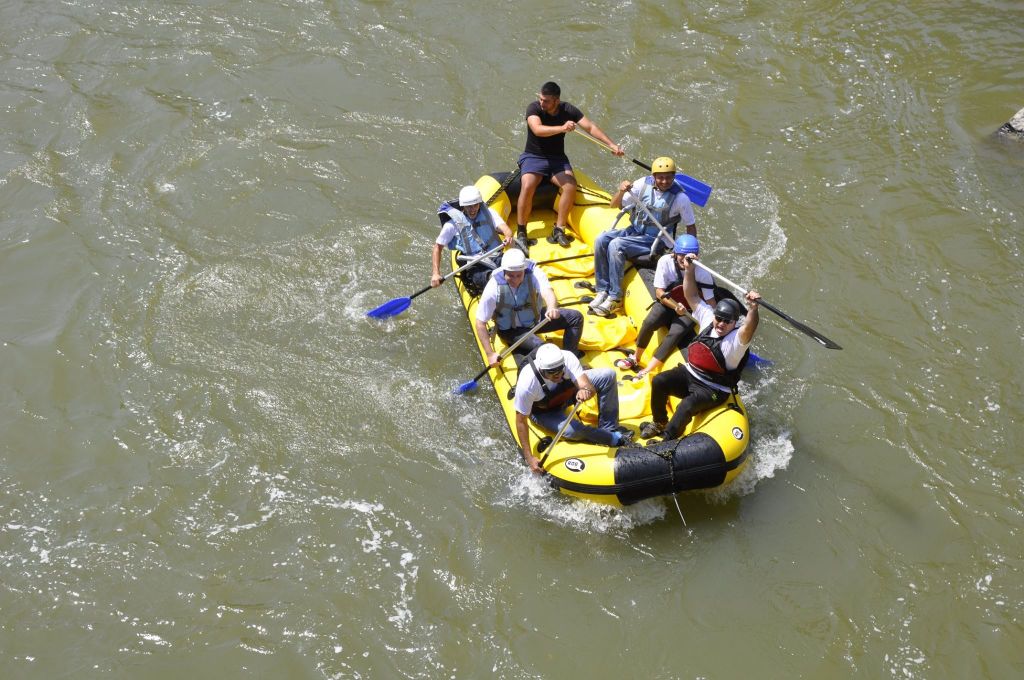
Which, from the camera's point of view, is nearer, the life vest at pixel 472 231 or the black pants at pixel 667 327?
the black pants at pixel 667 327

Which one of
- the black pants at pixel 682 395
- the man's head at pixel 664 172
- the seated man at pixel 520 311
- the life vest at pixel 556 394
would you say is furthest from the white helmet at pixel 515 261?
the man's head at pixel 664 172

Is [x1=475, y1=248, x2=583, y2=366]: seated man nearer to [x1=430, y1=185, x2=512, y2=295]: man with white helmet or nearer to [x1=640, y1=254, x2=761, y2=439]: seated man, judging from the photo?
[x1=430, y1=185, x2=512, y2=295]: man with white helmet

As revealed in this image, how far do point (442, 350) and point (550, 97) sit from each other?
2.50m

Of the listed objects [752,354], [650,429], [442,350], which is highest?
[650,429]

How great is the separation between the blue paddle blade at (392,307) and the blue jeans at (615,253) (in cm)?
178

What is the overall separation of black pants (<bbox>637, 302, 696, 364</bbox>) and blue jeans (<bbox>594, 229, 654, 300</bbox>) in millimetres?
584

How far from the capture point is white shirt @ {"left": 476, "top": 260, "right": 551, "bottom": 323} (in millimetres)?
7043

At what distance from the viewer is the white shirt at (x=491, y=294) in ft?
23.1

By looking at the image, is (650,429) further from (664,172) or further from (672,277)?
(664,172)

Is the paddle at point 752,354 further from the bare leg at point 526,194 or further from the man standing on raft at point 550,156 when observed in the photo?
the bare leg at point 526,194

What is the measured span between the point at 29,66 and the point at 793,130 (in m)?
10.0

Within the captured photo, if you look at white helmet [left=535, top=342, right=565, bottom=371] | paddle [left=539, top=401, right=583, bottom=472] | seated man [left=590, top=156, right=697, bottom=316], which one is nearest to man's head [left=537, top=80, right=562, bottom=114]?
seated man [left=590, top=156, right=697, bottom=316]

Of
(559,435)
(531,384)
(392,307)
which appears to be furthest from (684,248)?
(392,307)

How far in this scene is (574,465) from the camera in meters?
6.38
